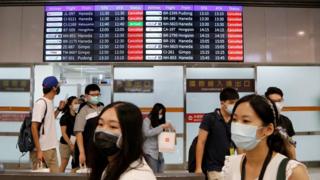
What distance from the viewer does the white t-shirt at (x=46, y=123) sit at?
3.18 metres

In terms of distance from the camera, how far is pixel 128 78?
5.62 metres

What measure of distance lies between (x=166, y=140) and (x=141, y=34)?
182cm

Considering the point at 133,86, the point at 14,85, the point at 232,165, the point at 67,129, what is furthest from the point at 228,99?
the point at 14,85

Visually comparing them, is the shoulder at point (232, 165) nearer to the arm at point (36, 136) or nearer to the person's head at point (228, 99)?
the person's head at point (228, 99)

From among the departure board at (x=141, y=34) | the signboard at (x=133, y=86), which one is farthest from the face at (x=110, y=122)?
the signboard at (x=133, y=86)

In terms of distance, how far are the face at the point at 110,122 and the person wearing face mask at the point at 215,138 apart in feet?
5.68

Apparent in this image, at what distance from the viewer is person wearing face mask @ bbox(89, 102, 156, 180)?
3.91ft

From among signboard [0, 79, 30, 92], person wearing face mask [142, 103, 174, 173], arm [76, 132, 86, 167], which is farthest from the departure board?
arm [76, 132, 86, 167]

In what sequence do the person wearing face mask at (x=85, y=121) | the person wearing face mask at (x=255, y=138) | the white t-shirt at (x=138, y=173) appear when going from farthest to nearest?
the person wearing face mask at (x=85, y=121), the person wearing face mask at (x=255, y=138), the white t-shirt at (x=138, y=173)

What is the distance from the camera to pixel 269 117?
1433 millimetres

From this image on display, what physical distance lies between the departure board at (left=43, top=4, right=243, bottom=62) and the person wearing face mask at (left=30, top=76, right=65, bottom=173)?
1.97 metres

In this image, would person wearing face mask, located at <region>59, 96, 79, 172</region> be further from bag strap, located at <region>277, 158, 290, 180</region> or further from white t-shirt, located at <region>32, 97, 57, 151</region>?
bag strap, located at <region>277, 158, 290, 180</region>

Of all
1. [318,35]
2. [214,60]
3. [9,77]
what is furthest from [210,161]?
[9,77]

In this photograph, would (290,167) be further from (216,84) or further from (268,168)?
(216,84)
